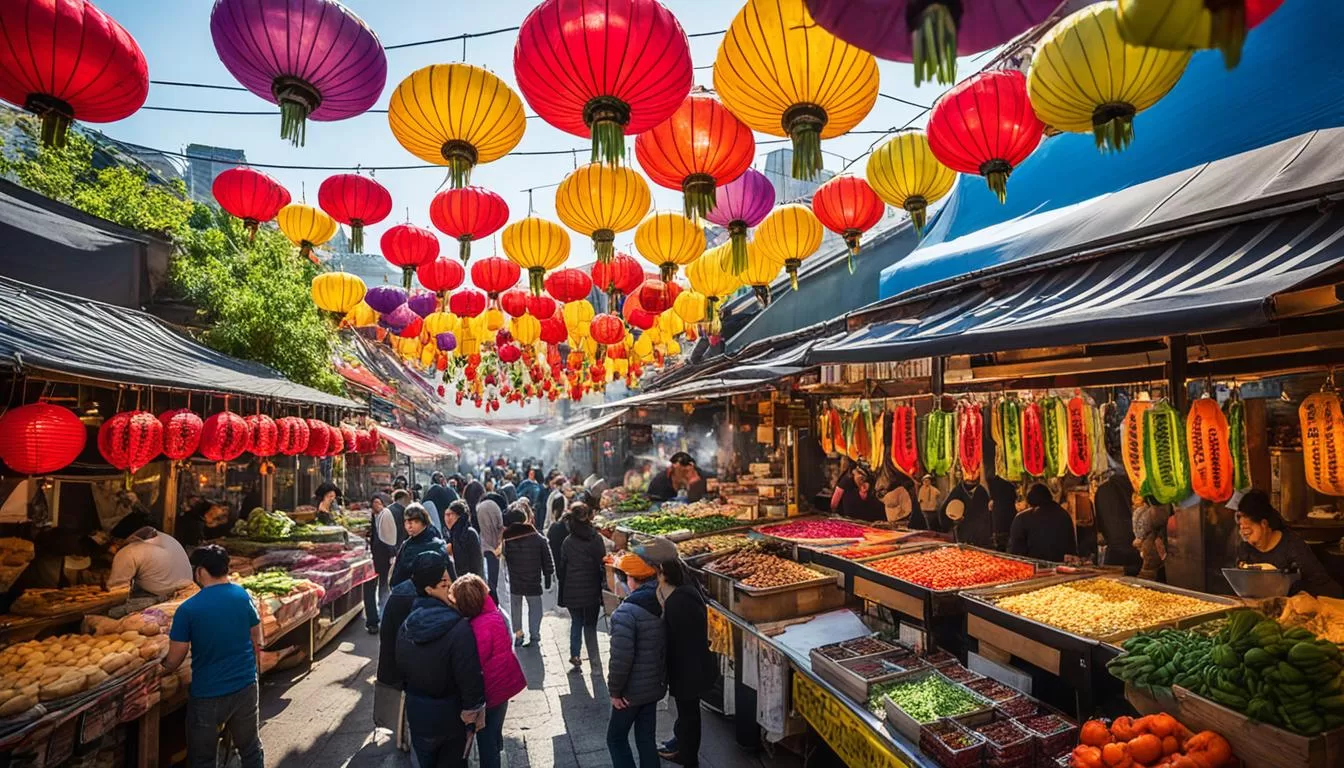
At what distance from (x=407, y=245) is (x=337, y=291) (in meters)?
2.19

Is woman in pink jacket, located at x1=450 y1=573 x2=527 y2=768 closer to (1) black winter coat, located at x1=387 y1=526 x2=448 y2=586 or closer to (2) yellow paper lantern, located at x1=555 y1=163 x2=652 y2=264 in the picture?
(1) black winter coat, located at x1=387 y1=526 x2=448 y2=586

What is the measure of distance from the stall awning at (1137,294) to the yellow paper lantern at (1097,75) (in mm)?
1009

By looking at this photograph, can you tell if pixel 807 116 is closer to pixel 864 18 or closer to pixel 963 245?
pixel 864 18

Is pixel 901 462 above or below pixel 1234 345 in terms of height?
below

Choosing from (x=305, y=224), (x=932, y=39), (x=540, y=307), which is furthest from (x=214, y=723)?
(x=540, y=307)

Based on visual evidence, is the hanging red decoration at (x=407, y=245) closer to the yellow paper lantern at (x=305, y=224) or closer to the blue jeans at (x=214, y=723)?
the yellow paper lantern at (x=305, y=224)

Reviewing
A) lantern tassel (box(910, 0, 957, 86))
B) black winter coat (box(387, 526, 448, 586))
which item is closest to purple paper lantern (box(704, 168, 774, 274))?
lantern tassel (box(910, 0, 957, 86))

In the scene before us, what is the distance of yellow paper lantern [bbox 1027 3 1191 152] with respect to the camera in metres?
3.76

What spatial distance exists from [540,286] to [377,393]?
559 inches

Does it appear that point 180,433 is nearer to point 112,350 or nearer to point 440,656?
point 112,350

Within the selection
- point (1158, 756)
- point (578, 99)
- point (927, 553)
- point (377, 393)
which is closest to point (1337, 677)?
point (1158, 756)

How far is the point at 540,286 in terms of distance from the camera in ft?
24.8

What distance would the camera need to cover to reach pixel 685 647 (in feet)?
16.9

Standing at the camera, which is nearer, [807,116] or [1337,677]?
[1337,677]
